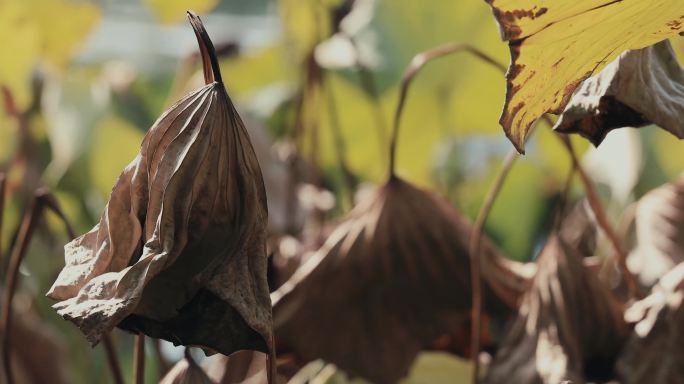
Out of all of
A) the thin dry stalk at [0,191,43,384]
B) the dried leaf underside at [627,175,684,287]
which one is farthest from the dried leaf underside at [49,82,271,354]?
the dried leaf underside at [627,175,684,287]

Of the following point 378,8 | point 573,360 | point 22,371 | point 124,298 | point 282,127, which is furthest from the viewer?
point 282,127

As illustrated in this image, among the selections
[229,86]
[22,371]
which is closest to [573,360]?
[22,371]

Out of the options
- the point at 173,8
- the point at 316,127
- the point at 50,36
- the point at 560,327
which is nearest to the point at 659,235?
the point at 560,327

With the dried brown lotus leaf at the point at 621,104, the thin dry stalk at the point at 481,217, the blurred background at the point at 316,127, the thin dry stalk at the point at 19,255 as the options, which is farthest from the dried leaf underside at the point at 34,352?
the dried brown lotus leaf at the point at 621,104

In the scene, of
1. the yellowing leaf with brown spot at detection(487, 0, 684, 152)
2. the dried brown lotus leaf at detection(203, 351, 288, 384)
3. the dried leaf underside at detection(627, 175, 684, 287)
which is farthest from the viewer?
the dried leaf underside at detection(627, 175, 684, 287)

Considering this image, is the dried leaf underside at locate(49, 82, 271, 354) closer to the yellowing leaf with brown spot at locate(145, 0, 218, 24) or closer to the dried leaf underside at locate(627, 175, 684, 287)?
the dried leaf underside at locate(627, 175, 684, 287)

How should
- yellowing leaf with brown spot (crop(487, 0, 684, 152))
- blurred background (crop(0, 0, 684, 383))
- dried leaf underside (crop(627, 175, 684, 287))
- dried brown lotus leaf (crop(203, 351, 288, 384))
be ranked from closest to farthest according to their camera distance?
yellowing leaf with brown spot (crop(487, 0, 684, 152)) < dried brown lotus leaf (crop(203, 351, 288, 384)) < dried leaf underside (crop(627, 175, 684, 287)) < blurred background (crop(0, 0, 684, 383))

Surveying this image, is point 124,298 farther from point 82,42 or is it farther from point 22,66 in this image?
point 82,42

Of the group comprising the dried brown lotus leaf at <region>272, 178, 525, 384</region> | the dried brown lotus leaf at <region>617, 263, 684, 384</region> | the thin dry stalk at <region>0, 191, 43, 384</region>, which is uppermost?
the thin dry stalk at <region>0, 191, 43, 384</region>
